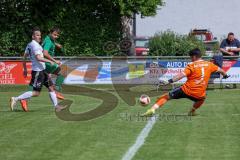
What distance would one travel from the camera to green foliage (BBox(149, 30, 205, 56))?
35938 millimetres

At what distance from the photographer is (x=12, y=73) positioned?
28328 millimetres

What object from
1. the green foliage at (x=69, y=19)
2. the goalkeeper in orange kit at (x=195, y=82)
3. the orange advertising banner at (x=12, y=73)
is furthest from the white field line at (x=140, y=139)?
the green foliage at (x=69, y=19)

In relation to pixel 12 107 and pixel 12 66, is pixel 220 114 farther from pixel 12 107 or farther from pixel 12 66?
pixel 12 66

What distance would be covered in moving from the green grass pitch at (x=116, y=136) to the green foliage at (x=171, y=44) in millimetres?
19761

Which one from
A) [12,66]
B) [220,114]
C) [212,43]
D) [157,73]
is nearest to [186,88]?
[220,114]

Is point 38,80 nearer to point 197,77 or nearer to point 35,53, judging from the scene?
point 35,53

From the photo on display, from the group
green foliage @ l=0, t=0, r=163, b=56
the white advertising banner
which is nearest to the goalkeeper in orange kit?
the white advertising banner

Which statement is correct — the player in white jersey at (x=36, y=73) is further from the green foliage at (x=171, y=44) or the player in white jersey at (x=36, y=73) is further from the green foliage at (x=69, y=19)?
the green foliage at (x=69, y=19)

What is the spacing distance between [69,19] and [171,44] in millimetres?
5494

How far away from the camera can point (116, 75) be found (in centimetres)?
2792

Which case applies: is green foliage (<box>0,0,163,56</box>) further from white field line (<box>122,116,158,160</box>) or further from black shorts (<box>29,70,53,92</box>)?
white field line (<box>122,116,158,160</box>)

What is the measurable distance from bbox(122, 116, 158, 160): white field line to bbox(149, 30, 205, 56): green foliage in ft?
71.8

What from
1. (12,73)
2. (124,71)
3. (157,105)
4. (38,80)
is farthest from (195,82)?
(12,73)

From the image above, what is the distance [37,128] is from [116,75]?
15.5 metres
